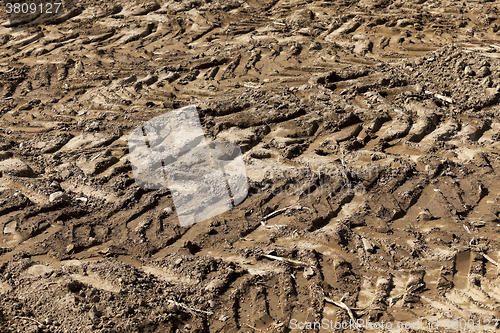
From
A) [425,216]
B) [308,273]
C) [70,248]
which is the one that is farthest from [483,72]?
[70,248]

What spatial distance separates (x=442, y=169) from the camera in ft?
16.2

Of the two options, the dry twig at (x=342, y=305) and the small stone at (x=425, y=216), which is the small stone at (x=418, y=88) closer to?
the small stone at (x=425, y=216)

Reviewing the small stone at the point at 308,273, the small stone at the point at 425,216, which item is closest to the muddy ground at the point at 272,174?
the small stone at the point at 308,273

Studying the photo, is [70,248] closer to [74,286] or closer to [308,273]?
[74,286]

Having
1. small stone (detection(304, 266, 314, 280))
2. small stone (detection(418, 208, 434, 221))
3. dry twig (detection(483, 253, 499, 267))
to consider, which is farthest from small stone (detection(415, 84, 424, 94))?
small stone (detection(304, 266, 314, 280))

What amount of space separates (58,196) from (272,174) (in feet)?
8.37

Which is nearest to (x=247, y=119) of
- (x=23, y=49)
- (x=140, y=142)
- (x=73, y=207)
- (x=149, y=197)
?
(x=140, y=142)

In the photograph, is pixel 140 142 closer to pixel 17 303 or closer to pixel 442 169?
pixel 17 303

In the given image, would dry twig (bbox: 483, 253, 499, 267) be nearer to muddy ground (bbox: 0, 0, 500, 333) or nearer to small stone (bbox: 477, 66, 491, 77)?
muddy ground (bbox: 0, 0, 500, 333)
